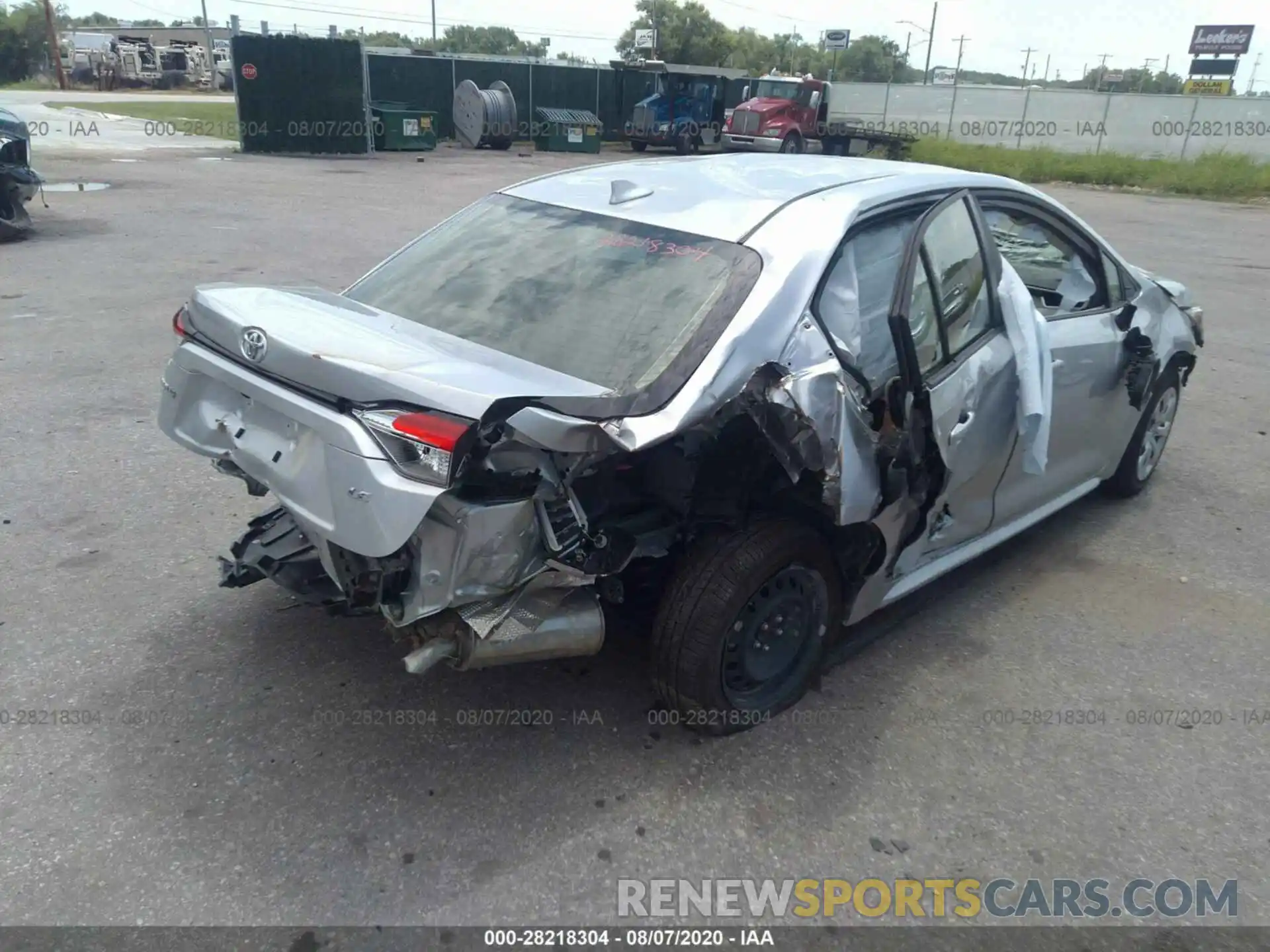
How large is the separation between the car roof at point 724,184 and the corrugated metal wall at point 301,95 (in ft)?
71.5

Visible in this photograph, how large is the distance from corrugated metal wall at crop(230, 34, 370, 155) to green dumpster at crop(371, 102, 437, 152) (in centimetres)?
89

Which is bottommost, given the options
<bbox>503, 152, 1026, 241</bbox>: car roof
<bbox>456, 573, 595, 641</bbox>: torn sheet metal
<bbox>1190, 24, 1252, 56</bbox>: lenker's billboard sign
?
<bbox>456, 573, 595, 641</bbox>: torn sheet metal

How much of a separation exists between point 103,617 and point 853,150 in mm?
29516

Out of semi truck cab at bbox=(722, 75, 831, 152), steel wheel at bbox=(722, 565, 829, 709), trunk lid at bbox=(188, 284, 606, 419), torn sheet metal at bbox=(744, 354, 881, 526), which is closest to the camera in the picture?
trunk lid at bbox=(188, 284, 606, 419)

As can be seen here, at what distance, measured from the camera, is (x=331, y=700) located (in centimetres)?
322

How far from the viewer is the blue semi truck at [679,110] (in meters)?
31.2

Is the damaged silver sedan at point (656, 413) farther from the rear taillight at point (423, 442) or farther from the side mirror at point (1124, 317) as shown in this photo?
the side mirror at point (1124, 317)

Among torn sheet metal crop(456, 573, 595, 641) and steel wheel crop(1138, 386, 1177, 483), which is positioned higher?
torn sheet metal crop(456, 573, 595, 641)

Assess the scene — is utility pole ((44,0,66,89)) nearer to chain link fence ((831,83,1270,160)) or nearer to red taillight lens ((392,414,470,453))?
chain link fence ((831,83,1270,160))

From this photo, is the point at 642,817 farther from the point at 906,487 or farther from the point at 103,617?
the point at 103,617

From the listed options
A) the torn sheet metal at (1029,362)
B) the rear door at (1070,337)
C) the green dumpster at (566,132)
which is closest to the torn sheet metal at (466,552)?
the torn sheet metal at (1029,362)

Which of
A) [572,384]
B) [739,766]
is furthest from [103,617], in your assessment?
[739,766]

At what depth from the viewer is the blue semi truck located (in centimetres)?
3125

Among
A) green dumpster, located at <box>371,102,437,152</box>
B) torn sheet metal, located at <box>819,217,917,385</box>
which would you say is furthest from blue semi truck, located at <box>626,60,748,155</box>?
torn sheet metal, located at <box>819,217,917,385</box>
